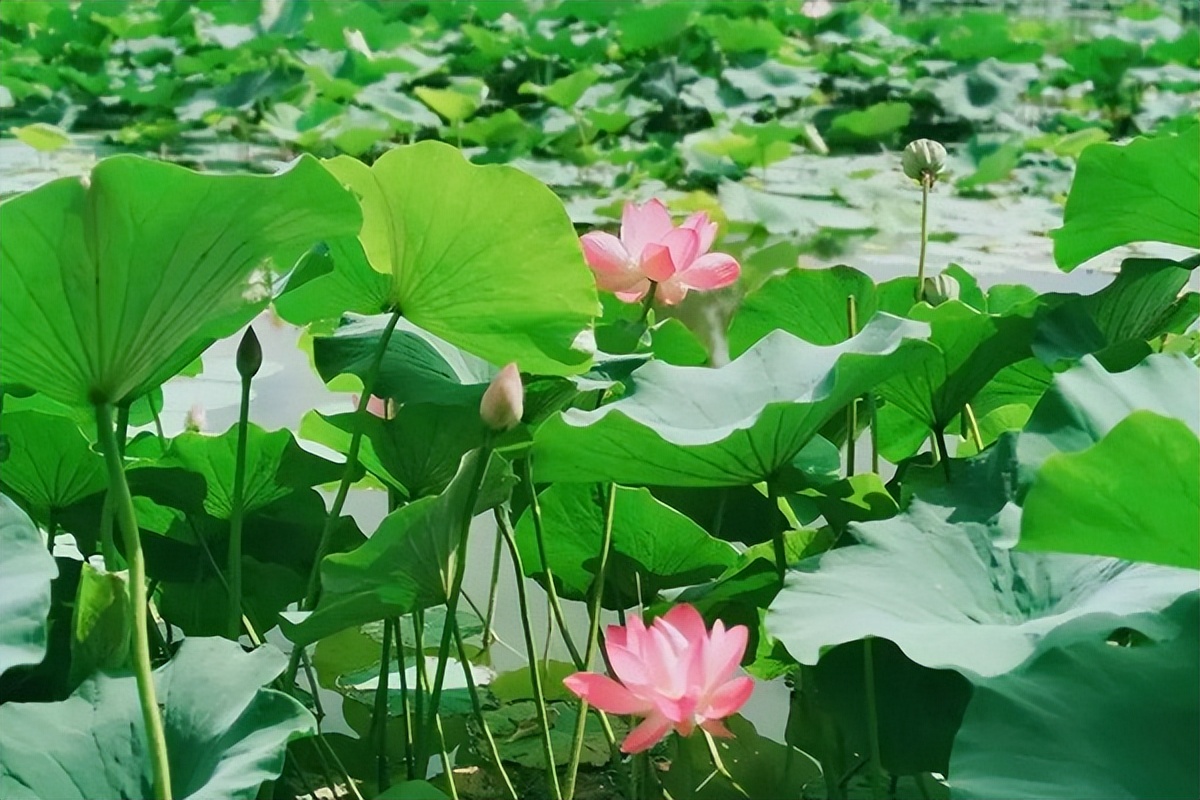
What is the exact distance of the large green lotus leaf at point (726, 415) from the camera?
63 cm

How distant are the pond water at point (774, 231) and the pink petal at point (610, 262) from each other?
0.65ft

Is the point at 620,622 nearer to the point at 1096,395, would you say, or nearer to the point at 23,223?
the point at 1096,395

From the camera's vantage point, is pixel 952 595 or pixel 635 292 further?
pixel 635 292

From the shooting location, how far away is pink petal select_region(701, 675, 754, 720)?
60cm

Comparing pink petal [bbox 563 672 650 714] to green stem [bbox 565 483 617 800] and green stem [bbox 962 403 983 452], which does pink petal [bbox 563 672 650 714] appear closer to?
green stem [bbox 565 483 617 800]

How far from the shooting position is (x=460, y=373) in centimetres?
82

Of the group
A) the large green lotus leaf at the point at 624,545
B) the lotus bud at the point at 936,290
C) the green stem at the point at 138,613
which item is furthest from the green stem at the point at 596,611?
the lotus bud at the point at 936,290

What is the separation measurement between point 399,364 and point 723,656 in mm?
272

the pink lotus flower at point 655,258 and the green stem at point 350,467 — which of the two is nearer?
the green stem at point 350,467

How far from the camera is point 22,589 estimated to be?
566mm

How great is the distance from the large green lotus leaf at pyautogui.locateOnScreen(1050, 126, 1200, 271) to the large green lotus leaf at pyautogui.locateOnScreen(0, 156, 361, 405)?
19.1 inches

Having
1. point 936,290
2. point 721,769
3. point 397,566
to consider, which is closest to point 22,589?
point 397,566

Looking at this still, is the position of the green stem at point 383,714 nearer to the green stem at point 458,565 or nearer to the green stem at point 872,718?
the green stem at point 458,565

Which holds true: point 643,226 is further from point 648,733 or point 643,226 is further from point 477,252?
point 648,733
